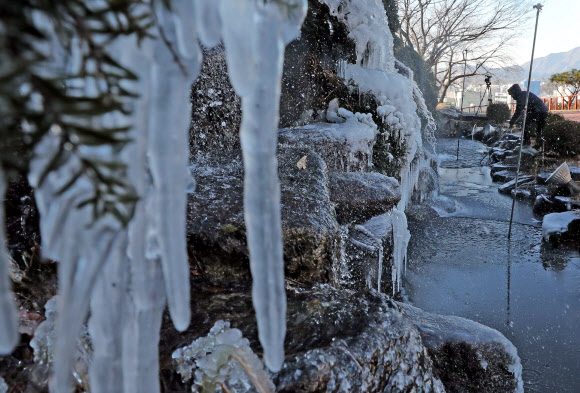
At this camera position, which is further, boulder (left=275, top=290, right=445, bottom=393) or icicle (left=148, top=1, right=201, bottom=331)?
boulder (left=275, top=290, right=445, bottom=393)

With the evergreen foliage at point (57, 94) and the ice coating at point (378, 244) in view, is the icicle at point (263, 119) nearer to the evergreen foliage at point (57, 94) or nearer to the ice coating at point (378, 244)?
the evergreen foliage at point (57, 94)

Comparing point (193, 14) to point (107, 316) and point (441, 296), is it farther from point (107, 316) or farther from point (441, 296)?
point (441, 296)

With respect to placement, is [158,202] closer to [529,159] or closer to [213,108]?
[213,108]

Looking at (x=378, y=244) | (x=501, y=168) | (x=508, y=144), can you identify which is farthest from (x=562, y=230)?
(x=508, y=144)

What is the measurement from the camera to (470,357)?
2396 mm

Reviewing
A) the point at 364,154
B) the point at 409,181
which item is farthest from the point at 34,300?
the point at 409,181

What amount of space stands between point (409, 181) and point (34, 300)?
5.95 metres

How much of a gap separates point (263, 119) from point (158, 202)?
0.68 feet

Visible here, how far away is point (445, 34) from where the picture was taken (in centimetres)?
2134

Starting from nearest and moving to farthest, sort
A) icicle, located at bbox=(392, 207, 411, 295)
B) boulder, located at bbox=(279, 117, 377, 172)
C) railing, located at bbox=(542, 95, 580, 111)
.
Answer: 1. boulder, located at bbox=(279, 117, 377, 172)
2. icicle, located at bbox=(392, 207, 411, 295)
3. railing, located at bbox=(542, 95, 580, 111)

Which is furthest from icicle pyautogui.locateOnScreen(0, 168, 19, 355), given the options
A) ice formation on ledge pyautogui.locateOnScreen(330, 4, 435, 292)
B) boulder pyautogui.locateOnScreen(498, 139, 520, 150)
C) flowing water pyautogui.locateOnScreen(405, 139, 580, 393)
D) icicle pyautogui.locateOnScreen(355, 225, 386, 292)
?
boulder pyautogui.locateOnScreen(498, 139, 520, 150)

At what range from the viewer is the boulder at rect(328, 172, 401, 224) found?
2.84 metres

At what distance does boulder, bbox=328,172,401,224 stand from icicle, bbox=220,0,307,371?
7.05 ft

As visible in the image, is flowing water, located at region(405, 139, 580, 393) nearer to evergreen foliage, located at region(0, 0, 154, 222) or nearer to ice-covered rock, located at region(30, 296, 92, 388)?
ice-covered rock, located at region(30, 296, 92, 388)
